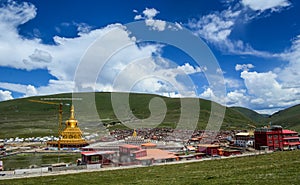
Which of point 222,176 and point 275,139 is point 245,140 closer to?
point 275,139

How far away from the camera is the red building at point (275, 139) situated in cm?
5772

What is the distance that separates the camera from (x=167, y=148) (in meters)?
63.8

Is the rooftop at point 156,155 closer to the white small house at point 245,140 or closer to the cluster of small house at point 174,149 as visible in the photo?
the cluster of small house at point 174,149

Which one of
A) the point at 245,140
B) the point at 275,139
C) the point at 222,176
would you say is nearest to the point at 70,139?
the point at 245,140

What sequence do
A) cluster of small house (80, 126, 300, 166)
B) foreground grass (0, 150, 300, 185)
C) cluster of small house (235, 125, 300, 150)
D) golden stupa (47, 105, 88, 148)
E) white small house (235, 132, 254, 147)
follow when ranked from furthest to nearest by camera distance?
golden stupa (47, 105, 88, 148) < white small house (235, 132, 254, 147) < cluster of small house (235, 125, 300, 150) < cluster of small house (80, 126, 300, 166) < foreground grass (0, 150, 300, 185)

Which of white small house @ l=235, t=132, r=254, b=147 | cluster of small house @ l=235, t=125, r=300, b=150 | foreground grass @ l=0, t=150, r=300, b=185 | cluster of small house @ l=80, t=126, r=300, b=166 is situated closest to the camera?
foreground grass @ l=0, t=150, r=300, b=185

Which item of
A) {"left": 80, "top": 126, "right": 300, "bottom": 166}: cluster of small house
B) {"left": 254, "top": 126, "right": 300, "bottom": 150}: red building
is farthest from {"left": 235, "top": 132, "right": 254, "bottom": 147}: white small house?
{"left": 254, "top": 126, "right": 300, "bottom": 150}: red building

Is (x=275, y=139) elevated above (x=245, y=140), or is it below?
above

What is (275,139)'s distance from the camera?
191 ft

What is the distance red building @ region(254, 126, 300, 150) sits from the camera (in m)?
57.7

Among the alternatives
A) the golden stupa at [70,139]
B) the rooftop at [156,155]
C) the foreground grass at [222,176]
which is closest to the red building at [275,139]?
the rooftop at [156,155]

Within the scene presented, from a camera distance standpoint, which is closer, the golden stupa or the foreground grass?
the foreground grass

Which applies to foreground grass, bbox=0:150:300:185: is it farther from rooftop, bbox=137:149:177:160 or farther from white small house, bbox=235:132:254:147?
white small house, bbox=235:132:254:147

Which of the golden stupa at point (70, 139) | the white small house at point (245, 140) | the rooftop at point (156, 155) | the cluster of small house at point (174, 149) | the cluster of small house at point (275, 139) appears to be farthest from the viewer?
the golden stupa at point (70, 139)
